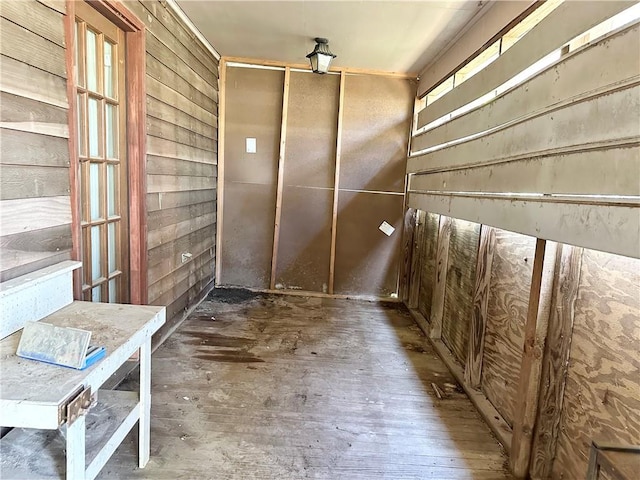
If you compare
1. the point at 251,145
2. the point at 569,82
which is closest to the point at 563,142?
the point at 569,82

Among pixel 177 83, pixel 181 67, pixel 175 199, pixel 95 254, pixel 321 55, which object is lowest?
pixel 95 254

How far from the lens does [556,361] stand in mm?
1633

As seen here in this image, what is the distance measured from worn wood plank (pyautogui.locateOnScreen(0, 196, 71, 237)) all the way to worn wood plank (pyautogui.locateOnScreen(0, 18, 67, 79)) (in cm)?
52

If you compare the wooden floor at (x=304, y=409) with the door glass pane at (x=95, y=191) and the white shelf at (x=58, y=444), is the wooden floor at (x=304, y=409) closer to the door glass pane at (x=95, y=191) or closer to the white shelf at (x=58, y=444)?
the white shelf at (x=58, y=444)

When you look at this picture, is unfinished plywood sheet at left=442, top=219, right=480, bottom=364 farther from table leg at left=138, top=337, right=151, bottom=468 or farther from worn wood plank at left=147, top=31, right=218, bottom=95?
worn wood plank at left=147, top=31, right=218, bottom=95

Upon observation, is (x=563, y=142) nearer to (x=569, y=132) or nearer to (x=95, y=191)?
(x=569, y=132)

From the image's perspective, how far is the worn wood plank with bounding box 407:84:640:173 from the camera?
1130 mm

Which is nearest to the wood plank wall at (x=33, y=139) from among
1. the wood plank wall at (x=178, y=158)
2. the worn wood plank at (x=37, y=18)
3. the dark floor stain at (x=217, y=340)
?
the worn wood plank at (x=37, y=18)

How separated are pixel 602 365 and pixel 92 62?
2724 millimetres

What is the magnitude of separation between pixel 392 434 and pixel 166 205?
215 cm

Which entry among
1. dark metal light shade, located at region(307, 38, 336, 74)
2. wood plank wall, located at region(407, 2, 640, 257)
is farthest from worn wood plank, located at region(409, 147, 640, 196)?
dark metal light shade, located at region(307, 38, 336, 74)

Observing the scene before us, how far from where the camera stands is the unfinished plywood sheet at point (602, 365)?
1293 mm

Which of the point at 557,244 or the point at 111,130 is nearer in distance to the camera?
the point at 557,244

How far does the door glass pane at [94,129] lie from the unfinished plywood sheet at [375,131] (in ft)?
8.56
